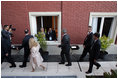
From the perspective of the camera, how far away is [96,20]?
501 centimetres

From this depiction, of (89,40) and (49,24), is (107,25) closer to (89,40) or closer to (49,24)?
(89,40)

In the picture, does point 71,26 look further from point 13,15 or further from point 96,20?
point 13,15

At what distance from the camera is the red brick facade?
14.7 feet

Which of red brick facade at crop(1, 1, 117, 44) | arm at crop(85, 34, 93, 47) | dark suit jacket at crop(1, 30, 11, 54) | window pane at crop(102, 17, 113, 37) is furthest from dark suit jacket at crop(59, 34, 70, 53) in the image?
window pane at crop(102, 17, 113, 37)

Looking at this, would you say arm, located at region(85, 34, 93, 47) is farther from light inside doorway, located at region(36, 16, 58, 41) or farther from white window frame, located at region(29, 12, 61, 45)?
light inside doorway, located at region(36, 16, 58, 41)

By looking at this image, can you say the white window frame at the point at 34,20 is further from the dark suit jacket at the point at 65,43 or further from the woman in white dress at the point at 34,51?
the woman in white dress at the point at 34,51

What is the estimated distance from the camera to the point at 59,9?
4.59 metres

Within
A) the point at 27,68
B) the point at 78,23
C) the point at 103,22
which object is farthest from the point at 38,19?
the point at 103,22

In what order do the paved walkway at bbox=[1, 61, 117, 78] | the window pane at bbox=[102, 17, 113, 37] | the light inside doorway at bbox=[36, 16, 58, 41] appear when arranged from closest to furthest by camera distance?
1. the paved walkway at bbox=[1, 61, 117, 78]
2. the window pane at bbox=[102, 17, 113, 37]
3. the light inside doorway at bbox=[36, 16, 58, 41]

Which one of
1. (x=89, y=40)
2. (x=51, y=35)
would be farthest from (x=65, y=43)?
(x=51, y=35)

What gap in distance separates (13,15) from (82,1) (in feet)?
12.1

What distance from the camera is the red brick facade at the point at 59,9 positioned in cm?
449

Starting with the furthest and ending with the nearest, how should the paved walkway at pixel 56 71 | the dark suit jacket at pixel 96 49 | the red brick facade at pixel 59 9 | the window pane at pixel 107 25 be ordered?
the window pane at pixel 107 25 → the red brick facade at pixel 59 9 → the paved walkway at pixel 56 71 → the dark suit jacket at pixel 96 49

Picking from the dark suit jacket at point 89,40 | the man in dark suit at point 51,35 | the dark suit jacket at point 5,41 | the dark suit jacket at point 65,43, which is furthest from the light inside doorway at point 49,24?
the dark suit jacket at point 5,41
